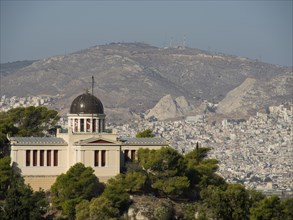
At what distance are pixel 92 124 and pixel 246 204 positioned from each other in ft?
41.6

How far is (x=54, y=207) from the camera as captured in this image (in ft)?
334

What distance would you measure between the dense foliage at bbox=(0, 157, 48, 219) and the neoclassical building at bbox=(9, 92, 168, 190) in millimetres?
1628

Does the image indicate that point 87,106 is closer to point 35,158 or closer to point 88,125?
point 88,125

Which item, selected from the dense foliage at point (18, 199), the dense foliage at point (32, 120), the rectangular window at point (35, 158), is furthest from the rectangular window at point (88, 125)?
the dense foliage at point (32, 120)

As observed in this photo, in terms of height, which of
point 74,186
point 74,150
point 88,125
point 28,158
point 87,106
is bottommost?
point 74,186

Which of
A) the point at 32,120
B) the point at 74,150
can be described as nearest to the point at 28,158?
the point at 74,150

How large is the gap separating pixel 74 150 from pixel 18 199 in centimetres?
866

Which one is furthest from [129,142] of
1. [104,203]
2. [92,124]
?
[104,203]

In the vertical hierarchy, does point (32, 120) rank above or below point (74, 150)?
above

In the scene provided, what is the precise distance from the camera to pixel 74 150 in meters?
105

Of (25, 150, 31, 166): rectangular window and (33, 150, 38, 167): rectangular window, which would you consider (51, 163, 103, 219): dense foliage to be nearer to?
(33, 150, 38, 167): rectangular window

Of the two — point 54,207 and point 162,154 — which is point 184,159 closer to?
point 162,154

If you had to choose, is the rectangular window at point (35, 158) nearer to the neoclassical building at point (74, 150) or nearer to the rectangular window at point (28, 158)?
the neoclassical building at point (74, 150)

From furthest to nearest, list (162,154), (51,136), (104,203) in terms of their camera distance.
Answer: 1. (51,136)
2. (162,154)
3. (104,203)
